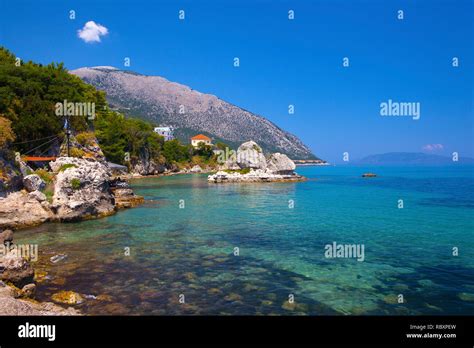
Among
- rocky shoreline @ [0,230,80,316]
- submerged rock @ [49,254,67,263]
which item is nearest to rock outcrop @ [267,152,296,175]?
submerged rock @ [49,254,67,263]

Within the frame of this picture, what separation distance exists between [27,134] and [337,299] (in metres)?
49.8

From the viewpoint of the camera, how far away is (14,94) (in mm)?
45469

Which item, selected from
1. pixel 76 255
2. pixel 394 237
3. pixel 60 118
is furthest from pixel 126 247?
pixel 60 118

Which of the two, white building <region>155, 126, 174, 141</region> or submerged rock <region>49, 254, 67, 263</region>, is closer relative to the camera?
submerged rock <region>49, 254, 67, 263</region>

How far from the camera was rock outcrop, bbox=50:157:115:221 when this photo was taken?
29141mm

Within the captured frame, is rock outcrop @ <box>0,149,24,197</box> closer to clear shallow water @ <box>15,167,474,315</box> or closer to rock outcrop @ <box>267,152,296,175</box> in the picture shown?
clear shallow water @ <box>15,167,474,315</box>

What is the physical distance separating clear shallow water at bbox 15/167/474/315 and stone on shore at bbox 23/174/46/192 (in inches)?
187

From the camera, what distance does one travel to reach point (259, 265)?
1703 cm

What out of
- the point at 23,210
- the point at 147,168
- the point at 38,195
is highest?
the point at 147,168

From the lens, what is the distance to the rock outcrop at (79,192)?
1147 inches

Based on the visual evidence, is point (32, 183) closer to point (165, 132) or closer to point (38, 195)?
point (38, 195)

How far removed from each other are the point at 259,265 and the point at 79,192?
21350 millimetres

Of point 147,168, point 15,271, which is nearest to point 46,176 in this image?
point 15,271
